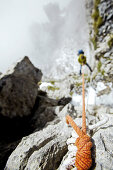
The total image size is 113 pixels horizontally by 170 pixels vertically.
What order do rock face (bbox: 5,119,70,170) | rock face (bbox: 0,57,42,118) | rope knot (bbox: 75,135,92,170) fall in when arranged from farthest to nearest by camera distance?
rock face (bbox: 0,57,42,118), rock face (bbox: 5,119,70,170), rope knot (bbox: 75,135,92,170)

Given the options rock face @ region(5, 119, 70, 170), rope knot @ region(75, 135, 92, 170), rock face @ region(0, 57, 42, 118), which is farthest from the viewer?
rock face @ region(0, 57, 42, 118)

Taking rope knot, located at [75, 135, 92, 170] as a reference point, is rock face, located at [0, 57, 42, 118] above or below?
above

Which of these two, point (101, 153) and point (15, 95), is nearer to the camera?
point (101, 153)

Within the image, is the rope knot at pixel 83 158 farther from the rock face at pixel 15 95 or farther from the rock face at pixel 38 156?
the rock face at pixel 15 95

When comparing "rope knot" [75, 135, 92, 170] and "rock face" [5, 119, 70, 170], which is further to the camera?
"rock face" [5, 119, 70, 170]

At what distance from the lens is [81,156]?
156cm

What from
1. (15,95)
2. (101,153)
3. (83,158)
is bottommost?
(101,153)

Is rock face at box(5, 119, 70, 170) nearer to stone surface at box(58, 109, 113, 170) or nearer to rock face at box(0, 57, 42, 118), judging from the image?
stone surface at box(58, 109, 113, 170)

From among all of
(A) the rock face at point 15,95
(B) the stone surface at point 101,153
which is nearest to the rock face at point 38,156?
(B) the stone surface at point 101,153

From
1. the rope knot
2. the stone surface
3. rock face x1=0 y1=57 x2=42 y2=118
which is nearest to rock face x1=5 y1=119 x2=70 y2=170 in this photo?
the stone surface

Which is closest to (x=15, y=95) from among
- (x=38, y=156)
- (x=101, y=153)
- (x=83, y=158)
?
(x=38, y=156)

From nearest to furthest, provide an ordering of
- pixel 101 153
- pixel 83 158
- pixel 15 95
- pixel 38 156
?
pixel 83 158 < pixel 101 153 < pixel 38 156 < pixel 15 95

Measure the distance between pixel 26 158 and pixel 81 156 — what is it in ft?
4.99

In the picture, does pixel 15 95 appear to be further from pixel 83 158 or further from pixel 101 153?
pixel 101 153
